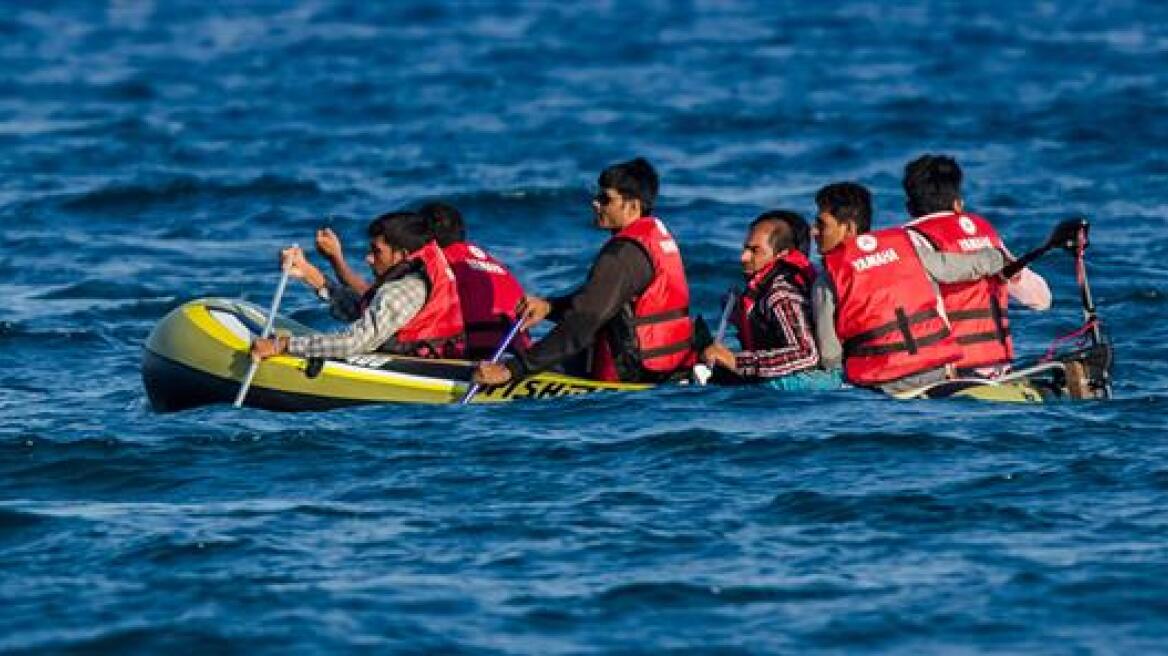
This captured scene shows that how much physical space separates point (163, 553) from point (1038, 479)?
154 inches

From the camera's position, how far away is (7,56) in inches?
1374

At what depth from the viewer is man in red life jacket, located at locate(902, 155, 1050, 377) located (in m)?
13.5

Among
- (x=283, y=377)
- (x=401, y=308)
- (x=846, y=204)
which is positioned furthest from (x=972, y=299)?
(x=283, y=377)

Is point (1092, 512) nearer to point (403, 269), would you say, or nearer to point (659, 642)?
point (659, 642)

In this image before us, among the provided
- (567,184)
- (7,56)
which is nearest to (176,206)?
(567,184)

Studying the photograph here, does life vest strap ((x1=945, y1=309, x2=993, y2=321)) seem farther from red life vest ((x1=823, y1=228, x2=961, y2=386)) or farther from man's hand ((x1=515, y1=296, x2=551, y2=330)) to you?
man's hand ((x1=515, y1=296, x2=551, y2=330))

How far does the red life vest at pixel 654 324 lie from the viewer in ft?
44.7

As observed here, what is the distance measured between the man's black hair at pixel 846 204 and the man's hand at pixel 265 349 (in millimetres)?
2980

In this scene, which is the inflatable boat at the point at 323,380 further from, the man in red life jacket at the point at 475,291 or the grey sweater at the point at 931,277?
the man in red life jacket at the point at 475,291

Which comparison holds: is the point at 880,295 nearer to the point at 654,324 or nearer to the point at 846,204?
the point at 846,204

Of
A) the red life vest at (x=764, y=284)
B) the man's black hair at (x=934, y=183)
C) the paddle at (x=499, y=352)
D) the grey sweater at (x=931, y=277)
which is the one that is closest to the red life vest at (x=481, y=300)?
the paddle at (x=499, y=352)

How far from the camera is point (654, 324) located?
45.2ft

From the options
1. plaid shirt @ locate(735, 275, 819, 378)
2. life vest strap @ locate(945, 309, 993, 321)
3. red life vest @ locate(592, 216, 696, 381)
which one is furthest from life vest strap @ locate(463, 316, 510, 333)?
life vest strap @ locate(945, 309, 993, 321)

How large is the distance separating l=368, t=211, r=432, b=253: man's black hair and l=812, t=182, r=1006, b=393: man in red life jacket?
223 cm
